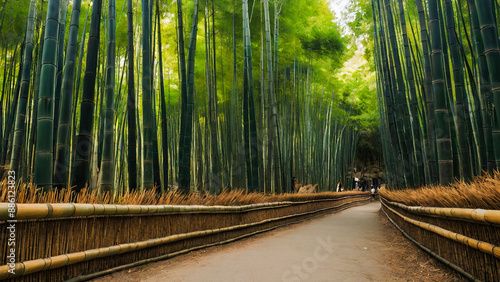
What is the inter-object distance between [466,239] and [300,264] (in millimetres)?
1168

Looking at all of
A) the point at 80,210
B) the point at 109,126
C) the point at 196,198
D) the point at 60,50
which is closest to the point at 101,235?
the point at 80,210

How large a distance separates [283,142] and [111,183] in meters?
4.68

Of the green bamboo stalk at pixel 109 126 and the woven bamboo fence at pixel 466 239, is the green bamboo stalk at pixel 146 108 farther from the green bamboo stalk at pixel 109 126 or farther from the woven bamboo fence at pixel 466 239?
the woven bamboo fence at pixel 466 239

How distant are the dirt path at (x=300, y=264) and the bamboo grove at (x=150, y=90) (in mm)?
802

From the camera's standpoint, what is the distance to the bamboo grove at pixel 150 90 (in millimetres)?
2529

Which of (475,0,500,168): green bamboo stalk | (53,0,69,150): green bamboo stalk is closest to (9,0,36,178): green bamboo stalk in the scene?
(53,0,69,150): green bamboo stalk

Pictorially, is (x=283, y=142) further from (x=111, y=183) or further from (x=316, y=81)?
(x=111, y=183)

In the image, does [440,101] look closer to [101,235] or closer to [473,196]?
[473,196]

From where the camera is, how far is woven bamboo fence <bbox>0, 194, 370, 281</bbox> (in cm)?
156

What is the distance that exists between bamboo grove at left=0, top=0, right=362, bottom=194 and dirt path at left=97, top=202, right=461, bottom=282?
80cm

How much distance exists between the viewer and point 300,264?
2568mm

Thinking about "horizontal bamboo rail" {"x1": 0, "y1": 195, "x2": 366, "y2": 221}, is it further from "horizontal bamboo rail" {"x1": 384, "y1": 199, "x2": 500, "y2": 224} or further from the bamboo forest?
"horizontal bamboo rail" {"x1": 384, "y1": 199, "x2": 500, "y2": 224}

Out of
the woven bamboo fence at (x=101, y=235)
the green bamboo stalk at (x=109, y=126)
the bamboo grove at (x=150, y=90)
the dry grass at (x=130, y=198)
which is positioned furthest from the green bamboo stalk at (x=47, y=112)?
the green bamboo stalk at (x=109, y=126)

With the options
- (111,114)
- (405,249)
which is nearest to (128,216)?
(111,114)
